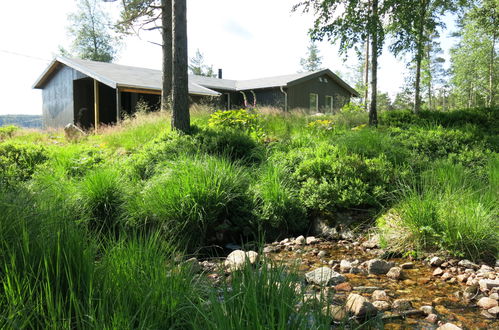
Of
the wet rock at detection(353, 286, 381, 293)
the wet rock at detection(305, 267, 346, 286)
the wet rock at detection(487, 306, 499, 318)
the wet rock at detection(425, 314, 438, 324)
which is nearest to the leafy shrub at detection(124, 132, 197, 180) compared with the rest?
the wet rock at detection(305, 267, 346, 286)

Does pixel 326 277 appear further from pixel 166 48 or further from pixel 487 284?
pixel 166 48

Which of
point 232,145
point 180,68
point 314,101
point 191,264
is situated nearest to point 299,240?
point 191,264

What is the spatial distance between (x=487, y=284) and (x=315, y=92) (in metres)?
19.9

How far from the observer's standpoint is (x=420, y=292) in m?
2.87

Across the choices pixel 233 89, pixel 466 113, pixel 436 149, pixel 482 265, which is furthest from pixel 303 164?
pixel 233 89

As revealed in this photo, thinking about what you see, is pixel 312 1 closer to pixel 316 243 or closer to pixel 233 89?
pixel 316 243

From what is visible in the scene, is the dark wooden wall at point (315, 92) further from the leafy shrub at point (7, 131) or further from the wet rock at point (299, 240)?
the wet rock at point (299, 240)

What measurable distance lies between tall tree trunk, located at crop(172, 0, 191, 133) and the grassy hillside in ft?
1.52

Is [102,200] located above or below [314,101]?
below

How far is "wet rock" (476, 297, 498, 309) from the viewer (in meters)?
2.53

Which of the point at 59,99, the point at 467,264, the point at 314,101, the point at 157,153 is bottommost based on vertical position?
the point at 467,264

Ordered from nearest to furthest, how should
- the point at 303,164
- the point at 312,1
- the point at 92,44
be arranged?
the point at 303,164 → the point at 312,1 → the point at 92,44

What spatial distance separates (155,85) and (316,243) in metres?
12.4

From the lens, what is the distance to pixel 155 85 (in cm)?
1488
